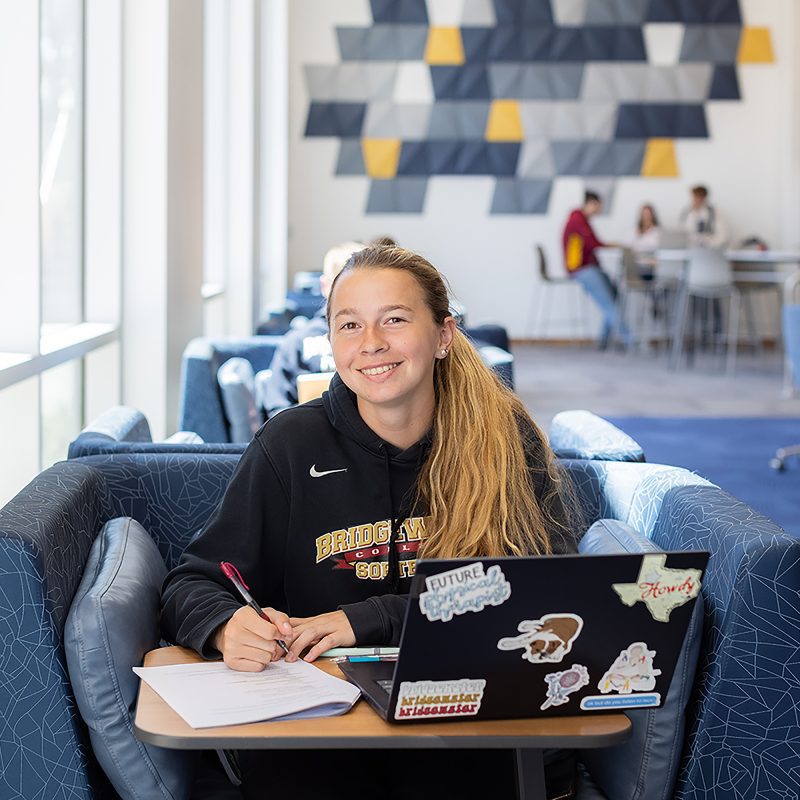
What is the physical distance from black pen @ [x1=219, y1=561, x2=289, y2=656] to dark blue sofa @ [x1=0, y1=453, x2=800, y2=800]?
0.24m

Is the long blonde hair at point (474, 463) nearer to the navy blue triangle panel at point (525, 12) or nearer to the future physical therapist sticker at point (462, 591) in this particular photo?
the future physical therapist sticker at point (462, 591)

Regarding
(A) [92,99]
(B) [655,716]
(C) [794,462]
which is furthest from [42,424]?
(C) [794,462]

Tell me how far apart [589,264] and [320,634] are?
10842mm

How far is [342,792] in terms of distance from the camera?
1.77m

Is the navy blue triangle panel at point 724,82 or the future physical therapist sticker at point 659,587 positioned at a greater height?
the navy blue triangle panel at point 724,82

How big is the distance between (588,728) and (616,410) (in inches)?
272

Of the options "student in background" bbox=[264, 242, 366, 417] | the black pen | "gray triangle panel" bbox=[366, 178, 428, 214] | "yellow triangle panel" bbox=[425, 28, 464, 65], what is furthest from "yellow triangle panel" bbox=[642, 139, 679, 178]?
the black pen

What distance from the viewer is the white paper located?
1.44m

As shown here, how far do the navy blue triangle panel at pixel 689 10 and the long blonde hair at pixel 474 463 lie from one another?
37.7 feet

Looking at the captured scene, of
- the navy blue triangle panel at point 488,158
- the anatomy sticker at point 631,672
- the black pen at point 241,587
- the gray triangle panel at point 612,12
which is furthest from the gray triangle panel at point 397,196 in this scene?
the anatomy sticker at point 631,672

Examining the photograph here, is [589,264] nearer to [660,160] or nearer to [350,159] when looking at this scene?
[660,160]

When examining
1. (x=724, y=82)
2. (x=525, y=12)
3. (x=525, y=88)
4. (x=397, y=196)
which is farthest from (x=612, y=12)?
(x=397, y=196)

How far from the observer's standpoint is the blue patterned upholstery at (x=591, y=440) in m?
2.58

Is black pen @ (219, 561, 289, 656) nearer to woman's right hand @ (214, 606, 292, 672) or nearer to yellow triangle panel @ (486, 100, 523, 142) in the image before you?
woman's right hand @ (214, 606, 292, 672)
